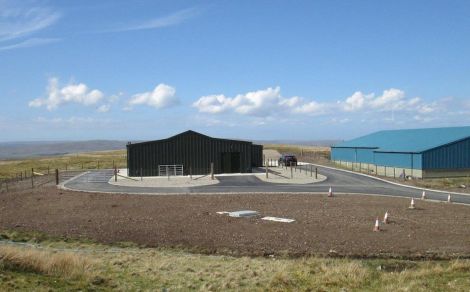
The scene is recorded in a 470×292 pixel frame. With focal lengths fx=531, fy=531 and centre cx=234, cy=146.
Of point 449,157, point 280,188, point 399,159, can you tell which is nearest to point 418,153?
point 449,157

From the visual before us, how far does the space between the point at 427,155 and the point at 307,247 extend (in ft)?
110

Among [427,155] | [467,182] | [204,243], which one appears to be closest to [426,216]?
[204,243]

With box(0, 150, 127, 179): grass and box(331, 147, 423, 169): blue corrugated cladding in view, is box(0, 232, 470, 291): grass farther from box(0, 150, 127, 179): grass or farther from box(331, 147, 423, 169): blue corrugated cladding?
box(0, 150, 127, 179): grass

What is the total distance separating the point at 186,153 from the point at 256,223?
2918 cm

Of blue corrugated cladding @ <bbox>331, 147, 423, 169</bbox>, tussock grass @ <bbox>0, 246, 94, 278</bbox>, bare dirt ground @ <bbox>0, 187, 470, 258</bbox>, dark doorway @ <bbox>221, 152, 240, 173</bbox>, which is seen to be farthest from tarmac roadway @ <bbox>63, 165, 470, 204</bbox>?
tussock grass @ <bbox>0, 246, 94, 278</bbox>

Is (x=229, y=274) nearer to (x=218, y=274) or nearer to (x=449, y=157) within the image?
(x=218, y=274)

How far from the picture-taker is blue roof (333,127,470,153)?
51816 mm

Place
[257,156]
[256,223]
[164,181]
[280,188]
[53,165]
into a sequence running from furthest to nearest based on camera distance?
[53,165] < [257,156] < [164,181] < [280,188] < [256,223]

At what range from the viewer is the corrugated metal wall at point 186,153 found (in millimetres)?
52312

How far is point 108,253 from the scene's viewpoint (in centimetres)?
1850

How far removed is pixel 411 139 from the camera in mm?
58969

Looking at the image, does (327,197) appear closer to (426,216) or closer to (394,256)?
(426,216)

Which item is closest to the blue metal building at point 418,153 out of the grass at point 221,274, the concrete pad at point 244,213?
the concrete pad at point 244,213

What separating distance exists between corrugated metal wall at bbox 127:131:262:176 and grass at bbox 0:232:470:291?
35.7 meters
